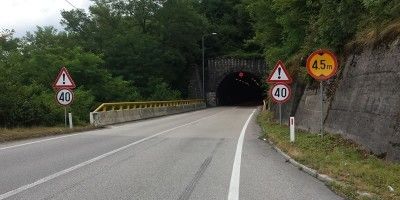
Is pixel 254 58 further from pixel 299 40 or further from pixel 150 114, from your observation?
pixel 299 40

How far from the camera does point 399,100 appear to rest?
10641 mm

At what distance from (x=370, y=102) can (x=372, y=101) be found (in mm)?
135

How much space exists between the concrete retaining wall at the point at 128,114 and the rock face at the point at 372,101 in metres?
14.2

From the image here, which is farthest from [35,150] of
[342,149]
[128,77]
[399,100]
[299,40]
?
[128,77]

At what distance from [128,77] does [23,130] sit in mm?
38729

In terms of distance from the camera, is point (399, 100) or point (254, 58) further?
point (254, 58)

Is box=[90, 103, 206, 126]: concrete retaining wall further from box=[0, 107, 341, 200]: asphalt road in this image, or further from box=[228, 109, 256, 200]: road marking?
box=[228, 109, 256, 200]: road marking

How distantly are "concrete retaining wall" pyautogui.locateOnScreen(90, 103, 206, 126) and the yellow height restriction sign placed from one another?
14644 millimetres

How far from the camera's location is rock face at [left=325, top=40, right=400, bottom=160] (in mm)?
10719

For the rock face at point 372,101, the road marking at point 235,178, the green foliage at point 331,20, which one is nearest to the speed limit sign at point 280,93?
the green foliage at point 331,20

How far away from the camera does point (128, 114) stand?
1300 inches

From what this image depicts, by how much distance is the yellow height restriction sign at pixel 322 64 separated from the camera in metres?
14.2

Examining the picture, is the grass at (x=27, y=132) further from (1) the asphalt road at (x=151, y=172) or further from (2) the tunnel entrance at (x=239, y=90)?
(2) the tunnel entrance at (x=239, y=90)

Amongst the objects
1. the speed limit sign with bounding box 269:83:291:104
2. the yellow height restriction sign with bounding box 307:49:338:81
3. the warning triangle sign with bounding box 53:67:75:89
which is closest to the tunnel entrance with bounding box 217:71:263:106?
the warning triangle sign with bounding box 53:67:75:89
